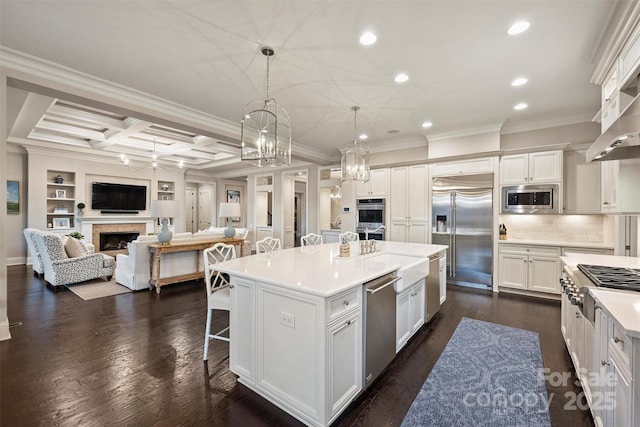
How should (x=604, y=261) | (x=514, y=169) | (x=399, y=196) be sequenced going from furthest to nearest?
(x=399, y=196) → (x=514, y=169) → (x=604, y=261)

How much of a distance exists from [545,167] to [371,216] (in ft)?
10.4

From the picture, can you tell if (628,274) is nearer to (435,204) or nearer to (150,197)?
(435,204)

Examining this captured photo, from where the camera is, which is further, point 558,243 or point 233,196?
point 233,196

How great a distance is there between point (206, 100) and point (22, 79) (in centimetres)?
179

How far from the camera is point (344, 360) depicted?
179 centimetres

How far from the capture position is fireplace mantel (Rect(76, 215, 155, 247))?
7.43 m

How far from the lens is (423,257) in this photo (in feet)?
9.62

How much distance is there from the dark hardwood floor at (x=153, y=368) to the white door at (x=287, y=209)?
4.40 meters

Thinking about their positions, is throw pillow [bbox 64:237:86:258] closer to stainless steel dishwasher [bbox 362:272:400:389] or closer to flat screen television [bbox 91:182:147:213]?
flat screen television [bbox 91:182:147:213]

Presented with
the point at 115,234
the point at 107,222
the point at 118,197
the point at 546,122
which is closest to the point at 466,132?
the point at 546,122

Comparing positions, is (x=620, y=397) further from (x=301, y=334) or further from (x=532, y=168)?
(x=532, y=168)

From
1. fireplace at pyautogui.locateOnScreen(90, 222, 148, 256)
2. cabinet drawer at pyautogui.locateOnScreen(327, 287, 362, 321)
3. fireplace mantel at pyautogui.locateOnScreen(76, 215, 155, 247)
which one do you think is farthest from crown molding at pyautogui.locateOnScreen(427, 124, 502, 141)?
fireplace mantel at pyautogui.locateOnScreen(76, 215, 155, 247)

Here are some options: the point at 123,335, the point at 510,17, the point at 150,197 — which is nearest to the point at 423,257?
the point at 510,17

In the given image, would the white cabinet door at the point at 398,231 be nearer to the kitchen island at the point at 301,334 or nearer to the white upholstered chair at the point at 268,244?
the white upholstered chair at the point at 268,244
